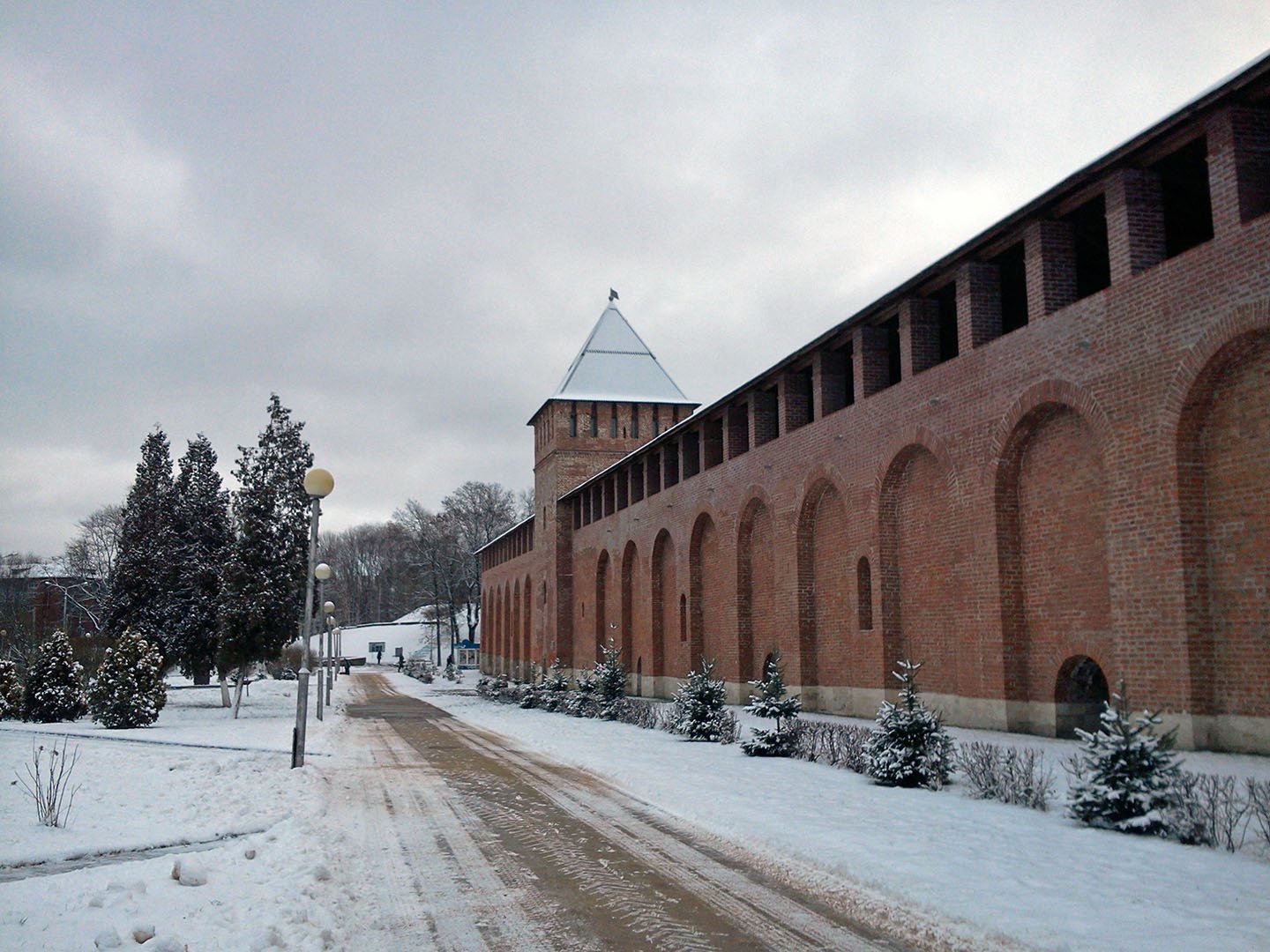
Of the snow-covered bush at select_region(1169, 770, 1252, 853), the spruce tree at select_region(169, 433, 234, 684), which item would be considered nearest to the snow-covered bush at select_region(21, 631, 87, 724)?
the spruce tree at select_region(169, 433, 234, 684)

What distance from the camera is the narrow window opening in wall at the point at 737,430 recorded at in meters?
27.5

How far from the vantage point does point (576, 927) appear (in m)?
6.12

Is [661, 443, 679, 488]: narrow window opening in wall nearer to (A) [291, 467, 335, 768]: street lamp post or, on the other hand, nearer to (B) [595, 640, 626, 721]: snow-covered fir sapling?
(B) [595, 640, 626, 721]: snow-covered fir sapling

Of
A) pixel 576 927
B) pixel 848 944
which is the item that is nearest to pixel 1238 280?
pixel 848 944

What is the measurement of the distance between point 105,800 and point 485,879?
6.15 metres

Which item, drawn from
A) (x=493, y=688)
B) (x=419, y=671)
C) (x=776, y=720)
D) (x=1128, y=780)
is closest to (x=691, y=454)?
(x=776, y=720)

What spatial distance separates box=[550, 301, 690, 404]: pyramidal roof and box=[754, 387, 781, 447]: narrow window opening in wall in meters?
21.7

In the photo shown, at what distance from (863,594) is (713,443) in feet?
33.4

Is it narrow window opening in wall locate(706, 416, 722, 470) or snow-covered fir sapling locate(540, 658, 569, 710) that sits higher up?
narrow window opening in wall locate(706, 416, 722, 470)

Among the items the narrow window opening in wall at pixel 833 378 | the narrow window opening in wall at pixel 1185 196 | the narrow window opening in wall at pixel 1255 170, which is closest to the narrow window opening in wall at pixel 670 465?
the narrow window opening in wall at pixel 833 378

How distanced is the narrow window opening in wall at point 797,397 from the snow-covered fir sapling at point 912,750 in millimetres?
12426

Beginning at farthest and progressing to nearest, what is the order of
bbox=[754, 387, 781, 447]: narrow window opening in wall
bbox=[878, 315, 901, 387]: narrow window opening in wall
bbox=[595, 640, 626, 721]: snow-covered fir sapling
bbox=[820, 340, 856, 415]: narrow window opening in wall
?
bbox=[595, 640, 626, 721]: snow-covered fir sapling → bbox=[754, 387, 781, 447]: narrow window opening in wall → bbox=[820, 340, 856, 415]: narrow window opening in wall → bbox=[878, 315, 901, 387]: narrow window opening in wall

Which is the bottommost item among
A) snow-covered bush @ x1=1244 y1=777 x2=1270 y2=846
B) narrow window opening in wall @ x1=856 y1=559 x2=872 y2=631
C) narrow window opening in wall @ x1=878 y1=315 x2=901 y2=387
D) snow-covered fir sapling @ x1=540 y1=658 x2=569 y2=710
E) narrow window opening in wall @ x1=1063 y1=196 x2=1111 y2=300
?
snow-covered fir sapling @ x1=540 y1=658 x2=569 y2=710

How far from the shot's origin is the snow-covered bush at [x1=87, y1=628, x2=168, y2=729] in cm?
2248
